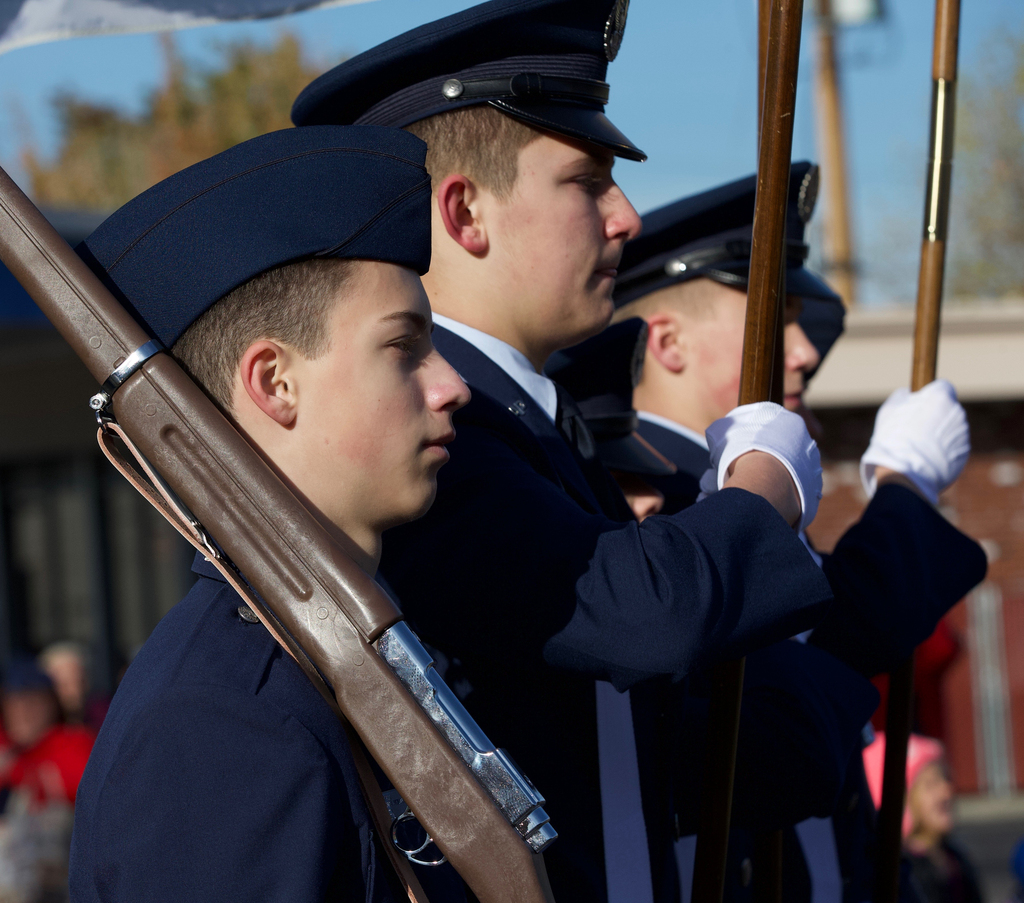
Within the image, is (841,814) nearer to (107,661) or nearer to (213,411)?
(213,411)

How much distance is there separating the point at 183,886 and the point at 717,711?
857 mm

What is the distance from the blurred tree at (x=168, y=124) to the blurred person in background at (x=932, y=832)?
56.4 ft

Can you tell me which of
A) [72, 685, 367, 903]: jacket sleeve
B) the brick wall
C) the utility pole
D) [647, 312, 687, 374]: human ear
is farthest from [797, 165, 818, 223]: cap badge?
the utility pole

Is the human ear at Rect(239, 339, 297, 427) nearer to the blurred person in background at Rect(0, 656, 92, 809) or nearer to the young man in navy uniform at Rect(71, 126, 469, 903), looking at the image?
the young man in navy uniform at Rect(71, 126, 469, 903)

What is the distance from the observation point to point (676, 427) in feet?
9.34

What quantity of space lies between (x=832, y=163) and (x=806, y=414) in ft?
42.2

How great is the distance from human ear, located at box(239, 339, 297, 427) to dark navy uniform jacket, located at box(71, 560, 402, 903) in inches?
9.3

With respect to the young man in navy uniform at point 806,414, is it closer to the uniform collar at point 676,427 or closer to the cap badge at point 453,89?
the uniform collar at point 676,427

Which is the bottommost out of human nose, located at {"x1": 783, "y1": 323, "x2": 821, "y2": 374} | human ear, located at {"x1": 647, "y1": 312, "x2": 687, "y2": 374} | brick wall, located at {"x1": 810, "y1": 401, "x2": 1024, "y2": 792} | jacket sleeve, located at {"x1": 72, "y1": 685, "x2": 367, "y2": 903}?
brick wall, located at {"x1": 810, "y1": 401, "x2": 1024, "y2": 792}

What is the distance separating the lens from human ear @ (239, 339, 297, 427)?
1316 millimetres

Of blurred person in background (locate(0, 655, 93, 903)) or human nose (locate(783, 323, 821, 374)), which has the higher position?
human nose (locate(783, 323, 821, 374))

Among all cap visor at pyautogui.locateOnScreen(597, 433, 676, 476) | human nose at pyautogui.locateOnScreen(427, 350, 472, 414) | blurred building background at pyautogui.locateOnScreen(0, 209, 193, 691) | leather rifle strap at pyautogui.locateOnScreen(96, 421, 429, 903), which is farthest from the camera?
blurred building background at pyautogui.locateOnScreen(0, 209, 193, 691)

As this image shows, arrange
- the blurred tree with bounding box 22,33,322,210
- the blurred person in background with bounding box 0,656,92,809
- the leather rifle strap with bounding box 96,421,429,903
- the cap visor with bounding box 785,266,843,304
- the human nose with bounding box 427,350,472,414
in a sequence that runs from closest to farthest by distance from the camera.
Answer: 1. the leather rifle strap with bounding box 96,421,429,903
2. the human nose with bounding box 427,350,472,414
3. the cap visor with bounding box 785,266,843,304
4. the blurred person in background with bounding box 0,656,92,809
5. the blurred tree with bounding box 22,33,322,210

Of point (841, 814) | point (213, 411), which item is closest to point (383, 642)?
point (213, 411)
